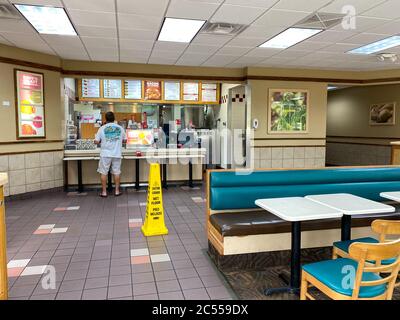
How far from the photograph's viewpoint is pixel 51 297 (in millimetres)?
2721

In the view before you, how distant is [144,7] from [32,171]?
4.19 metres

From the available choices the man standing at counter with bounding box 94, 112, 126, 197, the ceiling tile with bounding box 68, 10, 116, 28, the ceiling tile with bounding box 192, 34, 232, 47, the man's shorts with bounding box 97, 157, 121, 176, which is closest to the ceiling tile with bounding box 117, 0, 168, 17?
the ceiling tile with bounding box 68, 10, 116, 28

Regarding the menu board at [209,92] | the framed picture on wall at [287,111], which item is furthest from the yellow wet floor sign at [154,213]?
the menu board at [209,92]

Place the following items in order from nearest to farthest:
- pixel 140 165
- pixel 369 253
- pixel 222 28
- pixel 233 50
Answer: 1. pixel 369 253
2. pixel 222 28
3. pixel 233 50
4. pixel 140 165

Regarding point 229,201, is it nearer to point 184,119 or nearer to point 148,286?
point 148,286

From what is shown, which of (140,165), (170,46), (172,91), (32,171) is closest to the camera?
(170,46)

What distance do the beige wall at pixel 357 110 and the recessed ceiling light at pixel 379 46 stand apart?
3.33 metres

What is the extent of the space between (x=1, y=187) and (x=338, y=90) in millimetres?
11000

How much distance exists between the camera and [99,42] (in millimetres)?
5676

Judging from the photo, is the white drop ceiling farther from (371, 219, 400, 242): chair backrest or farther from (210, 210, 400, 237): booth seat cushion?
(371, 219, 400, 242): chair backrest

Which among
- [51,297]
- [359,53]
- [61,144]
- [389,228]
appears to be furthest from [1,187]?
[359,53]

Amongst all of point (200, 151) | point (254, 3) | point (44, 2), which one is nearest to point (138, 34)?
point (44, 2)

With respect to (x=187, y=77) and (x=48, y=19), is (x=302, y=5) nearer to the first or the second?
(x=48, y=19)

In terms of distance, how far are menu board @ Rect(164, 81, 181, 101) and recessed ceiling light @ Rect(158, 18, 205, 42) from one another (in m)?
3.34
